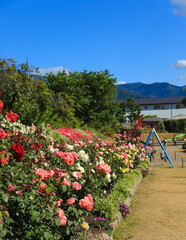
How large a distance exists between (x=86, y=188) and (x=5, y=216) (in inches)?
77.6

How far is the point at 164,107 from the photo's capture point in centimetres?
6278

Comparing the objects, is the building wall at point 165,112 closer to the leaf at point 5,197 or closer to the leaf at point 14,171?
the leaf at point 14,171

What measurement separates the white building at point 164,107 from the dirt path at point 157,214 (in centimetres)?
5301

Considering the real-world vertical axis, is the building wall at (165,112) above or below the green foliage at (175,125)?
above

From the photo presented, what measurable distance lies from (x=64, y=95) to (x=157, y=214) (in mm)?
20504

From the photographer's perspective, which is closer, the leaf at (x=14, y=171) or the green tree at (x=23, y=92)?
the leaf at (x=14, y=171)

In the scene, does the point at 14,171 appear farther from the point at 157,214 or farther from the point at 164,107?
the point at 164,107

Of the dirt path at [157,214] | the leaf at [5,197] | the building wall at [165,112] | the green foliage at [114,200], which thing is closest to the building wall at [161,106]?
the building wall at [165,112]

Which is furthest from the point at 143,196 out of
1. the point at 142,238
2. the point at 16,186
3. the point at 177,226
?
the point at 16,186

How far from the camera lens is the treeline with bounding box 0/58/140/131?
1708 cm

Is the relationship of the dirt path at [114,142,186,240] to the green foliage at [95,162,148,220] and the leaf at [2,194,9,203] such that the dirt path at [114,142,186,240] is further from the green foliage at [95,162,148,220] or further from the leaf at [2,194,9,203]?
the leaf at [2,194,9,203]

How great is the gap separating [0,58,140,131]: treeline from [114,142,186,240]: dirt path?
27.4ft

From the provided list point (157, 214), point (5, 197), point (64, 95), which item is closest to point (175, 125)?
point (64, 95)

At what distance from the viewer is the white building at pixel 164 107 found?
201ft
